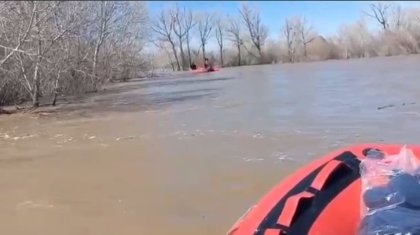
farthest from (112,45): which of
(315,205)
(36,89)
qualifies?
(315,205)

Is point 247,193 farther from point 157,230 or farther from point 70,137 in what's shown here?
point 70,137

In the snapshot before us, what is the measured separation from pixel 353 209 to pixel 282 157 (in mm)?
4296

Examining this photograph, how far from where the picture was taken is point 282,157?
23.2ft

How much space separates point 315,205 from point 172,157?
509cm

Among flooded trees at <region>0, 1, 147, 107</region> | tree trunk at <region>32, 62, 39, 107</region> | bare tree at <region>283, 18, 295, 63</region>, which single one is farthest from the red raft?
bare tree at <region>283, 18, 295, 63</region>

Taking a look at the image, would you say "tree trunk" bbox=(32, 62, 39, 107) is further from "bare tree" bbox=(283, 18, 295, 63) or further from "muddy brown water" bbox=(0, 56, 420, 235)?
"bare tree" bbox=(283, 18, 295, 63)

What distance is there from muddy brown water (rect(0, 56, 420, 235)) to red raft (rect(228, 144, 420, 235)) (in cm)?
162

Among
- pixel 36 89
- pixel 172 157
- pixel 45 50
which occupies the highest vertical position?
pixel 45 50

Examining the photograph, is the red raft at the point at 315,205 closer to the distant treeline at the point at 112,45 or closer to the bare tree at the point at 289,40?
the distant treeline at the point at 112,45

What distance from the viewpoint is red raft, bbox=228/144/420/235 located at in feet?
8.70

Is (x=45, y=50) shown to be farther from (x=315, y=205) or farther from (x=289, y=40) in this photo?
(x=289, y=40)

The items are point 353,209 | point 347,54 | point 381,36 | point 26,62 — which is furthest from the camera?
point 347,54

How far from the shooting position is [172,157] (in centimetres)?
773

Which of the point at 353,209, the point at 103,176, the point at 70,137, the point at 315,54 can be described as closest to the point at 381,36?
the point at 315,54
